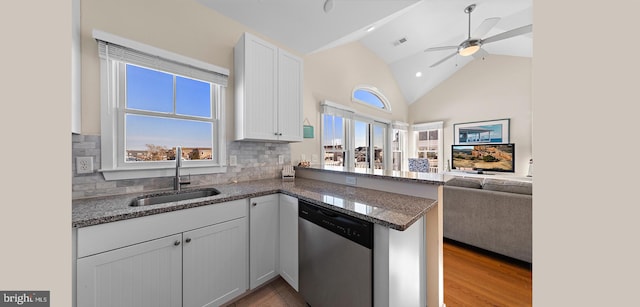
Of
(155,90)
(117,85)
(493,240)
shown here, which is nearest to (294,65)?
(155,90)

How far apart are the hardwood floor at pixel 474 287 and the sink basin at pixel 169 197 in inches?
36.1

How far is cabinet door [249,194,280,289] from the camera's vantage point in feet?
5.18

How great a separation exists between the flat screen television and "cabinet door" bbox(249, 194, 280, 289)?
5195 mm

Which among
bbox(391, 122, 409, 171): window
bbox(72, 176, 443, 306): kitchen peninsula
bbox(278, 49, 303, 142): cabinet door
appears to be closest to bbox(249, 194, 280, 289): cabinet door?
bbox(72, 176, 443, 306): kitchen peninsula

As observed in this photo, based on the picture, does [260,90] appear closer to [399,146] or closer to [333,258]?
[333,258]

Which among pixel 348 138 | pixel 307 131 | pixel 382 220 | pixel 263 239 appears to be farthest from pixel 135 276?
pixel 348 138

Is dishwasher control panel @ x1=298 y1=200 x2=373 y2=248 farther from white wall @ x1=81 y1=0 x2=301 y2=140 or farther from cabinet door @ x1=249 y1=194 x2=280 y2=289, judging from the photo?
white wall @ x1=81 y1=0 x2=301 y2=140

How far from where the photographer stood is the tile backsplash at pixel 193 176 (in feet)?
4.54

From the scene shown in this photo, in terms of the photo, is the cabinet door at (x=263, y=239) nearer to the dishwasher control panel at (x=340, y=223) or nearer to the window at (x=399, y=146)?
the dishwasher control panel at (x=340, y=223)

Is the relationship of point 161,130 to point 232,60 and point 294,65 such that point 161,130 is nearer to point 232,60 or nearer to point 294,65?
point 232,60

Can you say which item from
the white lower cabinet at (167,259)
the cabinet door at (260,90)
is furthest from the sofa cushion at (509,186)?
the white lower cabinet at (167,259)

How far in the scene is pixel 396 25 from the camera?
133 inches

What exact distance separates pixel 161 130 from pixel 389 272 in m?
2.08

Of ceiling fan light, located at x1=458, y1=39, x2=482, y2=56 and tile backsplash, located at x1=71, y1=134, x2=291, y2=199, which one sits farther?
ceiling fan light, located at x1=458, y1=39, x2=482, y2=56
